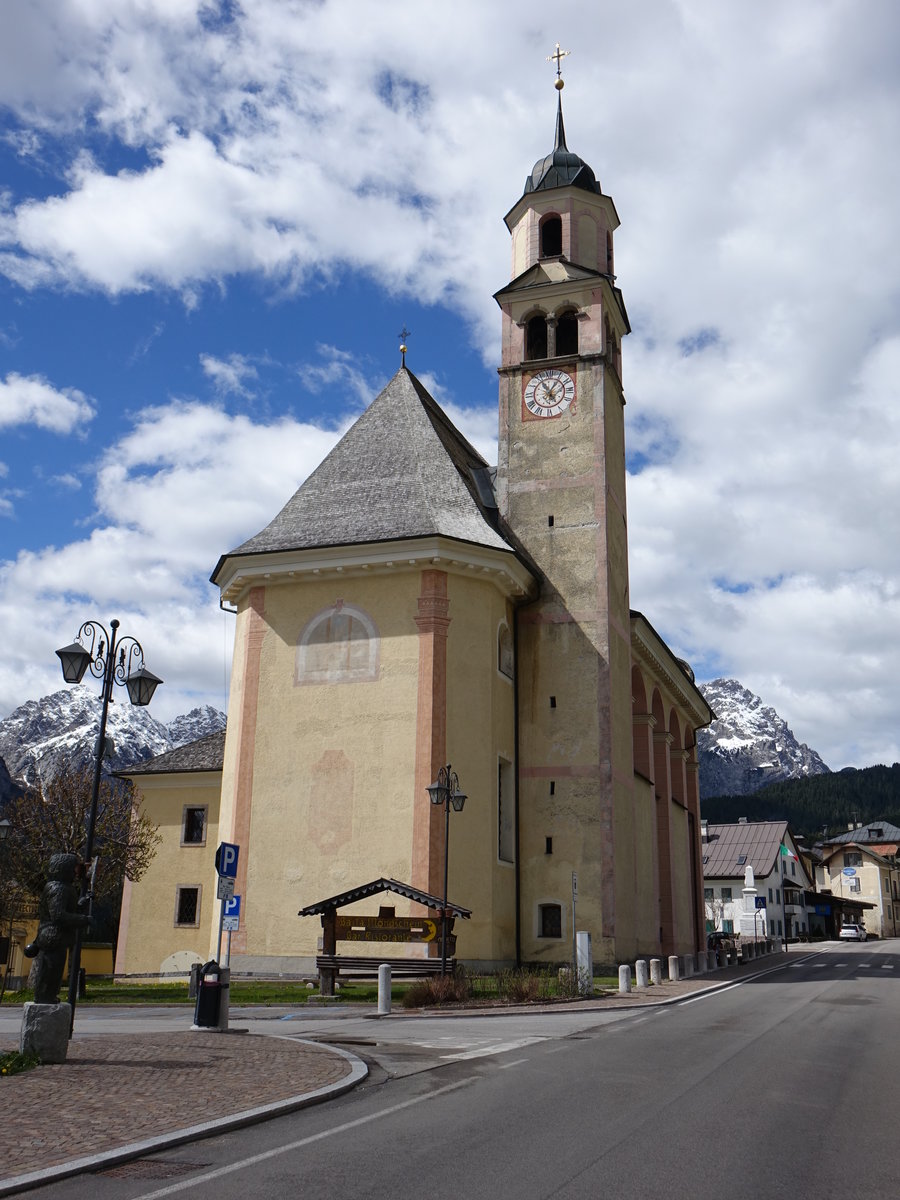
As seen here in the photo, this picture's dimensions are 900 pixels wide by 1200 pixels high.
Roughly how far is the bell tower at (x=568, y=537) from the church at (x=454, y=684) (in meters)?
0.08

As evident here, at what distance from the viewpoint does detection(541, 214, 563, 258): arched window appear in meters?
41.0

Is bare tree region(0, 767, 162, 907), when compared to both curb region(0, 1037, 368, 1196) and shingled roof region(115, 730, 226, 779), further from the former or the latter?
curb region(0, 1037, 368, 1196)

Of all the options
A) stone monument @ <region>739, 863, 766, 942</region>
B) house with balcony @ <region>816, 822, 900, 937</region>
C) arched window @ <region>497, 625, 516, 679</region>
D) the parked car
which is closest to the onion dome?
arched window @ <region>497, 625, 516, 679</region>

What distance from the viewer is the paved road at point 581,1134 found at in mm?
6930

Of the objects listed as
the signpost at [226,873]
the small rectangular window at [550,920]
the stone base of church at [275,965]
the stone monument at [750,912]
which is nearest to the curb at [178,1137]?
the signpost at [226,873]

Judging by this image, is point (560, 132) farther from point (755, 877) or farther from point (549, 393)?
point (755, 877)

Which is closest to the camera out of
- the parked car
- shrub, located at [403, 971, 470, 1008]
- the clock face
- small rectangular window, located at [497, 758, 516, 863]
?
shrub, located at [403, 971, 470, 1008]

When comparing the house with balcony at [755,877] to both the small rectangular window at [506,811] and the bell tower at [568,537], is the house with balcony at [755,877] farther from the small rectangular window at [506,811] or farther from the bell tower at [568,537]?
the small rectangular window at [506,811]

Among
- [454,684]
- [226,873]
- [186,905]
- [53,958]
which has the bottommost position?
[53,958]

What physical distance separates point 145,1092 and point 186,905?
1091 inches

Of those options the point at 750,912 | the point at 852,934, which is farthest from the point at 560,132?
the point at 852,934

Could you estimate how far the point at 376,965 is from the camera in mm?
24469

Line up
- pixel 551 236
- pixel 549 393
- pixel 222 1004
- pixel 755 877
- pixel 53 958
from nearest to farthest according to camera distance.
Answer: pixel 53 958 < pixel 222 1004 < pixel 549 393 < pixel 551 236 < pixel 755 877

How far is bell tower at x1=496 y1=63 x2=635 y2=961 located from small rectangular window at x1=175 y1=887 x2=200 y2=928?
11404 millimetres
